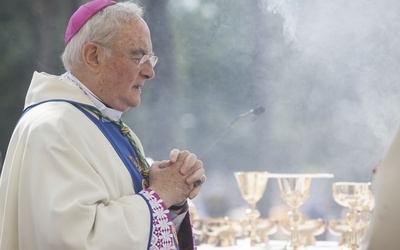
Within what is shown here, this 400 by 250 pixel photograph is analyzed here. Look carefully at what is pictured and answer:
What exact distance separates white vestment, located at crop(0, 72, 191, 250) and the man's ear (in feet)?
0.58

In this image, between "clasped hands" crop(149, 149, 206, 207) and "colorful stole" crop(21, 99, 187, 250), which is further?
"clasped hands" crop(149, 149, 206, 207)

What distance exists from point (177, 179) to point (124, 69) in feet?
1.41

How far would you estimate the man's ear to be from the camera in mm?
2580

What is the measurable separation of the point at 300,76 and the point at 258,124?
506mm

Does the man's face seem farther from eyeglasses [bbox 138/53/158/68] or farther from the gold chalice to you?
the gold chalice

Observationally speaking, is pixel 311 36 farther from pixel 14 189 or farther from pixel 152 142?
pixel 14 189

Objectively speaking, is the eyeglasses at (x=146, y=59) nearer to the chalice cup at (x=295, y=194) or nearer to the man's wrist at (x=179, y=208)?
the man's wrist at (x=179, y=208)

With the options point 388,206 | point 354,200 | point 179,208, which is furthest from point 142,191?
point 354,200

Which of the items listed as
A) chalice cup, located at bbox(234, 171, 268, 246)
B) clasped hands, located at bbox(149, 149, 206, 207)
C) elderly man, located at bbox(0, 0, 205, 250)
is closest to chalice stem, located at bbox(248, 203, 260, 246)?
chalice cup, located at bbox(234, 171, 268, 246)

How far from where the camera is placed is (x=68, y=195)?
222 cm

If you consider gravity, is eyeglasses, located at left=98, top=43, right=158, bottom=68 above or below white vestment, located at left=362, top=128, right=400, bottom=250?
above

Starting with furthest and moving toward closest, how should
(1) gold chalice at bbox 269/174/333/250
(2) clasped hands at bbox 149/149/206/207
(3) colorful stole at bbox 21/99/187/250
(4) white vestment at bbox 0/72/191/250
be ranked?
(1) gold chalice at bbox 269/174/333/250 → (2) clasped hands at bbox 149/149/206/207 → (3) colorful stole at bbox 21/99/187/250 → (4) white vestment at bbox 0/72/191/250

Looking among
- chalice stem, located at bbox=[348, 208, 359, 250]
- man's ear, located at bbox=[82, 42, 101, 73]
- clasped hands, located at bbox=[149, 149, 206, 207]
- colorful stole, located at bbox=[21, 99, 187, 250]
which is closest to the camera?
colorful stole, located at bbox=[21, 99, 187, 250]

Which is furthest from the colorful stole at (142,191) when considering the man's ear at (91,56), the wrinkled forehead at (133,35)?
the wrinkled forehead at (133,35)
